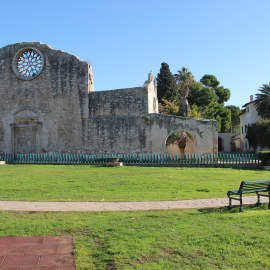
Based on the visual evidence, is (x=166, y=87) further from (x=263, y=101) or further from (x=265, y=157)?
(x=265, y=157)

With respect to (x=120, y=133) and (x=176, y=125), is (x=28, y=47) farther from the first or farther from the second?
(x=176, y=125)

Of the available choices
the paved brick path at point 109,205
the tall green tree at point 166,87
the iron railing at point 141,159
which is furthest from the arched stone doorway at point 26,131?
the tall green tree at point 166,87

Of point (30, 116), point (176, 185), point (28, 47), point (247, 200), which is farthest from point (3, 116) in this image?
point (247, 200)

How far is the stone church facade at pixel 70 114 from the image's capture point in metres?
21.6

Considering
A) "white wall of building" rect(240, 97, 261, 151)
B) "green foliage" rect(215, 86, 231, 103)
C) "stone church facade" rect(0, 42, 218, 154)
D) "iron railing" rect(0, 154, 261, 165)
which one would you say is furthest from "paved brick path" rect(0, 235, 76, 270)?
"green foliage" rect(215, 86, 231, 103)

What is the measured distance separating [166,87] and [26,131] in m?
23.0

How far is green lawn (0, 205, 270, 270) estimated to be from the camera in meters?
3.90

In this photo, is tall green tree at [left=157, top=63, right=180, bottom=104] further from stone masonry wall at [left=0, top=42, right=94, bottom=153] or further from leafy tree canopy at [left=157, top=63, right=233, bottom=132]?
stone masonry wall at [left=0, top=42, right=94, bottom=153]

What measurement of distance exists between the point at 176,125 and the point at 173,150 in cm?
1007

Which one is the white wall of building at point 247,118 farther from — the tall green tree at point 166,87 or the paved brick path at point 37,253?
the paved brick path at point 37,253

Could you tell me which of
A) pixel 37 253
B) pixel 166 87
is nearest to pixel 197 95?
pixel 166 87

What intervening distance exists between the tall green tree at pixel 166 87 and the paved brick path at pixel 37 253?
36.8 meters

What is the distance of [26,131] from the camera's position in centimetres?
2420

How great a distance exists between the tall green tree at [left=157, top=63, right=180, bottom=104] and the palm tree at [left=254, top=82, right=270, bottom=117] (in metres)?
10.6
